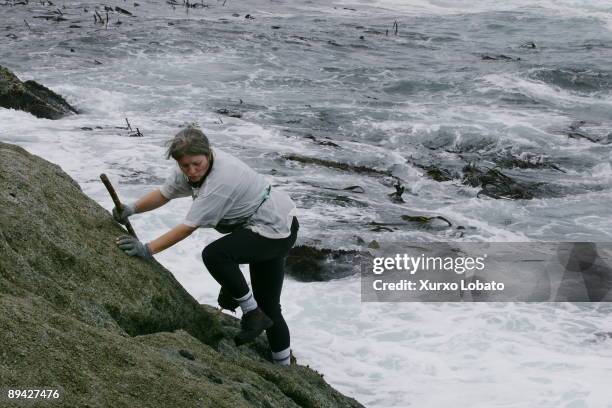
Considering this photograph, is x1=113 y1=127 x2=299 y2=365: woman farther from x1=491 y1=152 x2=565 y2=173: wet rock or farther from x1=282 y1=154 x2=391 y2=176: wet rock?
x1=491 y1=152 x2=565 y2=173: wet rock

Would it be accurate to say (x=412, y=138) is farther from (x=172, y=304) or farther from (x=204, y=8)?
(x=204, y=8)

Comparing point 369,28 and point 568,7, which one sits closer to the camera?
point 369,28

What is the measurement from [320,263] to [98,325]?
5409 millimetres

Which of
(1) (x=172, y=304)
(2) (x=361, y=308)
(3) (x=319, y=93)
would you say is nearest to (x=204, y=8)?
(3) (x=319, y=93)

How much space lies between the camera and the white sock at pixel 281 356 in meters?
5.29

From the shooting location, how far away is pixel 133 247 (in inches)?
182

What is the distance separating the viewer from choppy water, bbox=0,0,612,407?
754 centimetres

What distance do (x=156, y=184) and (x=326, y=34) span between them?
16592mm

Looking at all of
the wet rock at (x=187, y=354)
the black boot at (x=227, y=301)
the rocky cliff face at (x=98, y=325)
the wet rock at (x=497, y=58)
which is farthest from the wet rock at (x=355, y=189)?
the wet rock at (x=497, y=58)

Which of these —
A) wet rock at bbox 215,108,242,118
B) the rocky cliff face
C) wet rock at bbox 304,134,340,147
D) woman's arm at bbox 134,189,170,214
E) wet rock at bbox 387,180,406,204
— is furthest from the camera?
wet rock at bbox 215,108,242,118

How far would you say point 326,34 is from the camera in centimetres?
2714

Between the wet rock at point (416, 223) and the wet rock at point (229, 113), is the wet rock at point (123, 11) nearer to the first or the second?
the wet rock at point (229, 113)

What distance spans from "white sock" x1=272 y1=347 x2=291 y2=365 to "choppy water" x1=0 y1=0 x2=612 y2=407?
1.53m

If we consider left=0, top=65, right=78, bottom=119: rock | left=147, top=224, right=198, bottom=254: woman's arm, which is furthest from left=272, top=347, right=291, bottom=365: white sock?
left=0, top=65, right=78, bottom=119: rock
